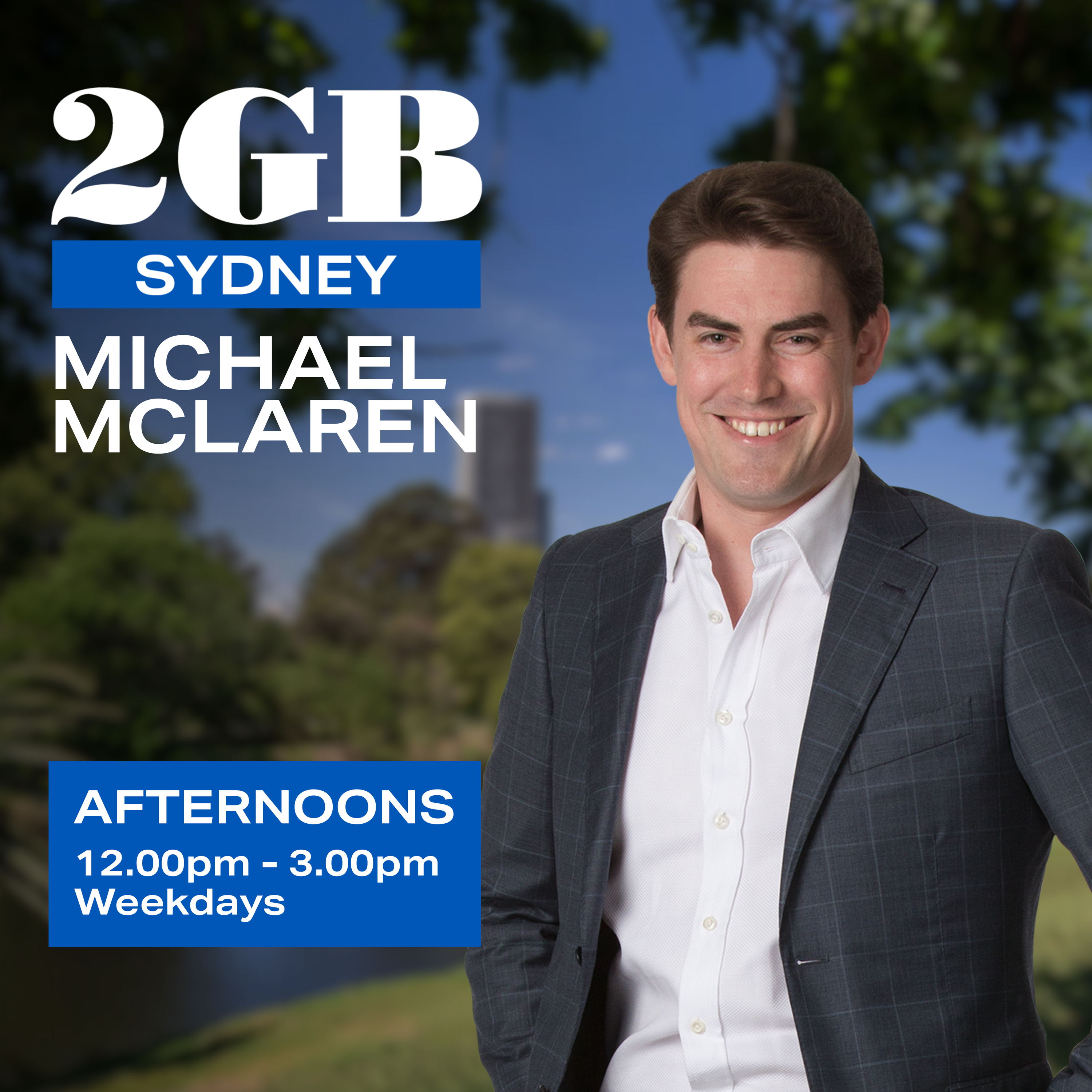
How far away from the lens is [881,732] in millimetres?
843

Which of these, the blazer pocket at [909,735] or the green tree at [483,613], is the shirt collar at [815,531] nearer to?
the blazer pocket at [909,735]

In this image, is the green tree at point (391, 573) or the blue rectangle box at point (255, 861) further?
the green tree at point (391, 573)

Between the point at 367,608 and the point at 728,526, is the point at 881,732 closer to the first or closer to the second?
the point at 728,526

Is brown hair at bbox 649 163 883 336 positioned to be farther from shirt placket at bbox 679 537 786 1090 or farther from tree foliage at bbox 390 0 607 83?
tree foliage at bbox 390 0 607 83

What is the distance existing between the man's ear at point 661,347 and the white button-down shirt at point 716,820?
0.14 m

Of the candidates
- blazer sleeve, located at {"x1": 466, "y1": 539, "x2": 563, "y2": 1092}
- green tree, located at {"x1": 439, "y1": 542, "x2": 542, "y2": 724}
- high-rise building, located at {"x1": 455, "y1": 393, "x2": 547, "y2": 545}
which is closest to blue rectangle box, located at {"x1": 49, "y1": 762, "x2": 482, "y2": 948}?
green tree, located at {"x1": 439, "y1": 542, "x2": 542, "y2": 724}

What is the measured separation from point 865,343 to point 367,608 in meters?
1.76

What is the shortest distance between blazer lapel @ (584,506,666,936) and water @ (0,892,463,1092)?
1840mm

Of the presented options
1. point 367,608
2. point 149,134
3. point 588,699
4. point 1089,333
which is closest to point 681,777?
point 588,699

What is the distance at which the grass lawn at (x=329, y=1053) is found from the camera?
2.53 metres

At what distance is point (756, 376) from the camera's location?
91cm

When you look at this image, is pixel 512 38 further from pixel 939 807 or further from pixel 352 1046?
pixel 352 1046

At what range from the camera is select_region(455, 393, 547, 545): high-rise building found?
2533 millimetres

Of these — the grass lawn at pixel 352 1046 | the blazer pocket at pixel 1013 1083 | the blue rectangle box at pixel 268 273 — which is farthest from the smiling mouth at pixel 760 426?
the grass lawn at pixel 352 1046
